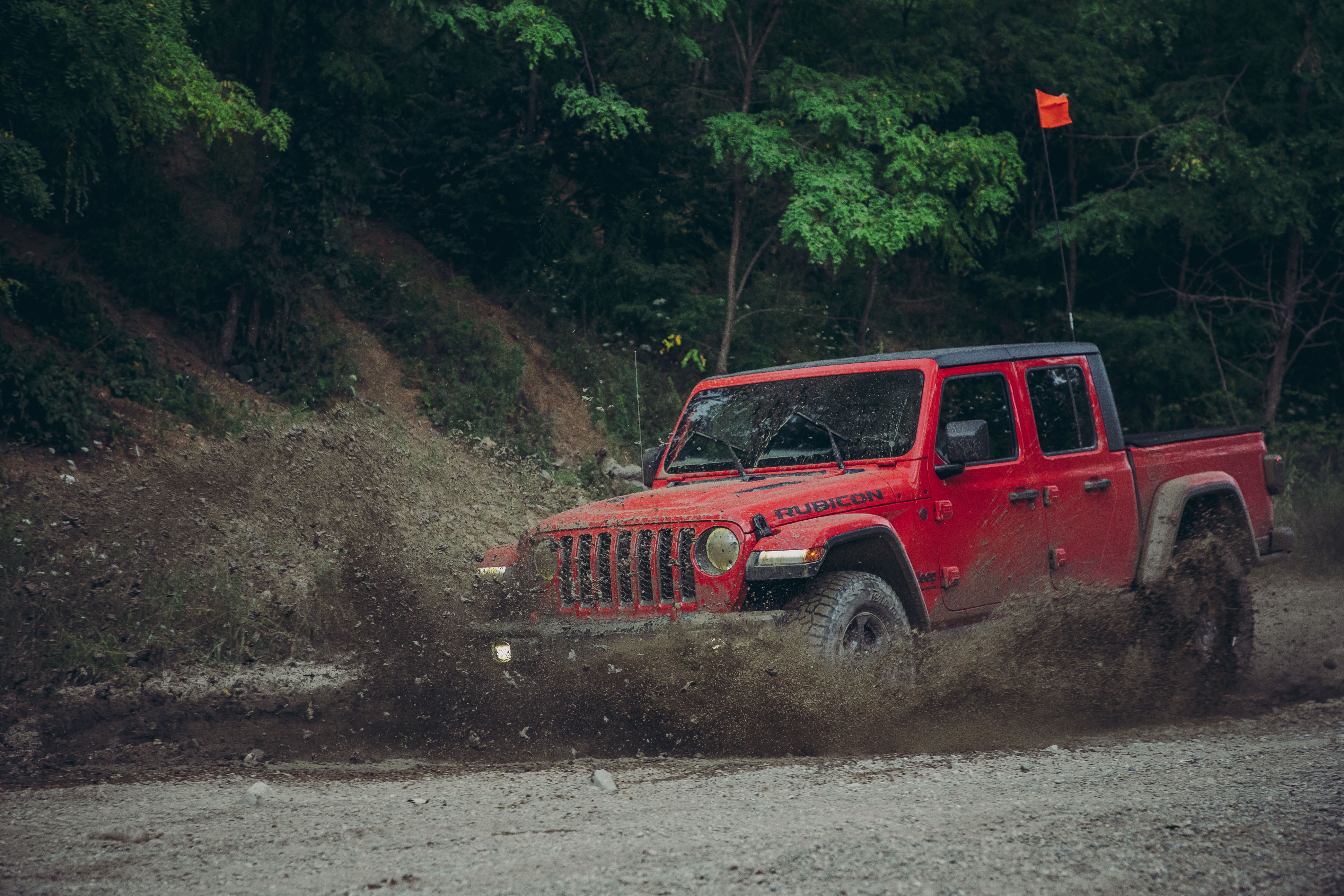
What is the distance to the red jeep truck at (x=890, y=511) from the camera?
5.16m

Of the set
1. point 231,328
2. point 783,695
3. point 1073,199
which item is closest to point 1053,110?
point 1073,199

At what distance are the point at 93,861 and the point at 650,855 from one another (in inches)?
71.9

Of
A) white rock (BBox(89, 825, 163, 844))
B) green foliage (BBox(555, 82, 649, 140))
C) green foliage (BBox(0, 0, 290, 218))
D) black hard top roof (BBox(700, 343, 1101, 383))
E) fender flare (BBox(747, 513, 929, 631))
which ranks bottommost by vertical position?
white rock (BBox(89, 825, 163, 844))

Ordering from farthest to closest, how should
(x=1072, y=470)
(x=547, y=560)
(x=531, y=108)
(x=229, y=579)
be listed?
(x=531, y=108), (x=229, y=579), (x=1072, y=470), (x=547, y=560)

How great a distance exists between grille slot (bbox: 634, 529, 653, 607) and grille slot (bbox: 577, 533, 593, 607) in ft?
0.91

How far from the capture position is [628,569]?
538cm

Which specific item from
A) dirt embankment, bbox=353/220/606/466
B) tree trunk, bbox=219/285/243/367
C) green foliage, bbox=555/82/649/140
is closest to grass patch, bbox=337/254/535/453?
dirt embankment, bbox=353/220/606/466

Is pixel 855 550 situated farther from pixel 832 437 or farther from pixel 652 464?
pixel 652 464

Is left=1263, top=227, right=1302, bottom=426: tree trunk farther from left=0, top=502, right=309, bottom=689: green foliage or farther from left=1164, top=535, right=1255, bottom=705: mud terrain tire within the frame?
left=0, top=502, right=309, bottom=689: green foliage

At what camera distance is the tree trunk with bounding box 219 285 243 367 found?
13320 mm

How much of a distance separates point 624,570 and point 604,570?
15 cm

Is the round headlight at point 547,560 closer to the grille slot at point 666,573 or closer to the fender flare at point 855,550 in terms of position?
the grille slot at point 666,573

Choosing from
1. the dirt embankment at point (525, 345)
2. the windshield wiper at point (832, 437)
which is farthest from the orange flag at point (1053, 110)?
the dirt embankment at point (525, 345)

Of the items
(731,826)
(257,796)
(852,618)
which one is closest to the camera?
(731,826)
